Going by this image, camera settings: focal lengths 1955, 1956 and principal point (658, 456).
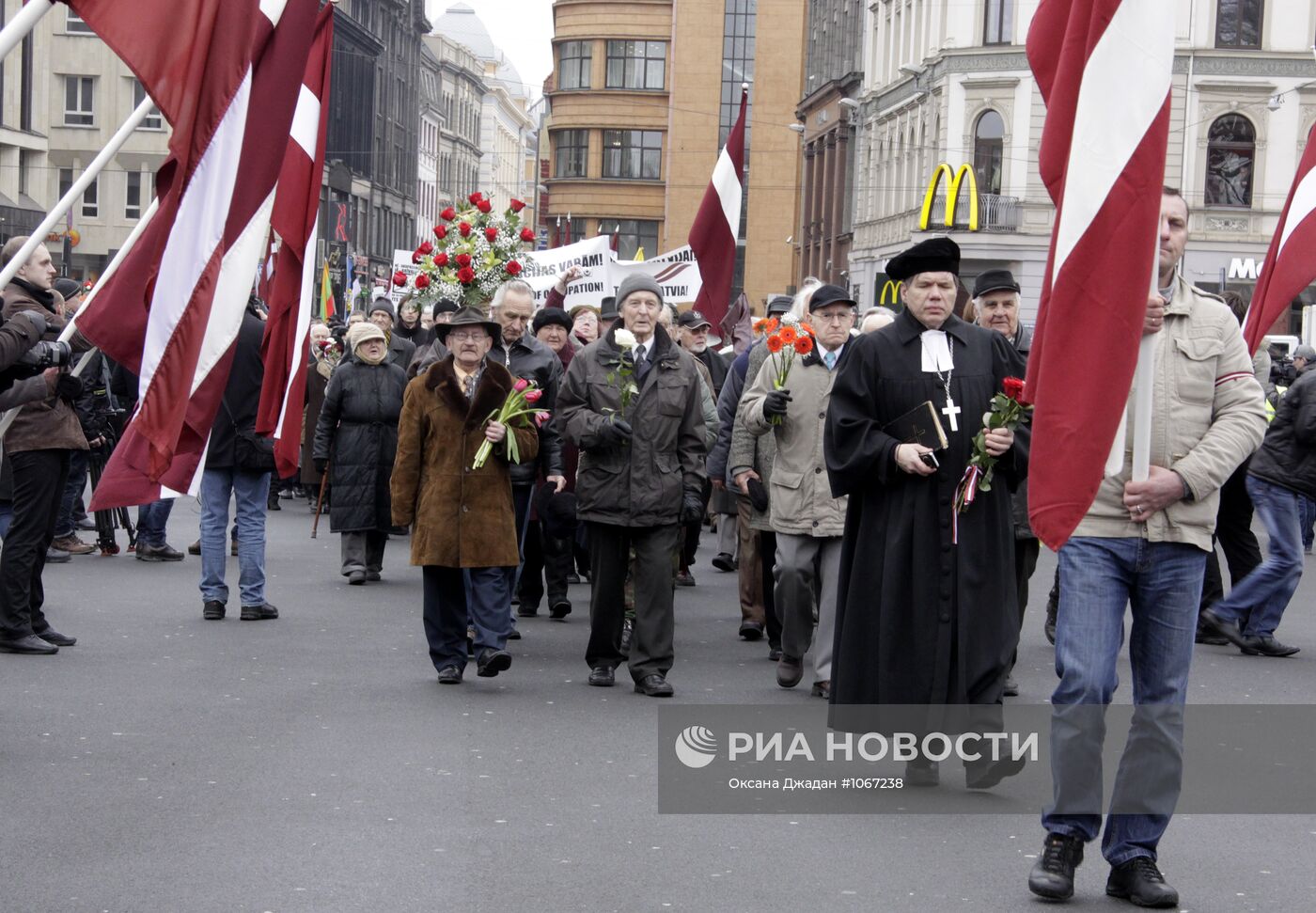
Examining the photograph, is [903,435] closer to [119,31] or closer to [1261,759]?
[1261,759]

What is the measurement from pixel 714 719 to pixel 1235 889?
11.1 feet

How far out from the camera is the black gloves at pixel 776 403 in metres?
10.2

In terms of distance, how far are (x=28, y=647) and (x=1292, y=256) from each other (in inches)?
296

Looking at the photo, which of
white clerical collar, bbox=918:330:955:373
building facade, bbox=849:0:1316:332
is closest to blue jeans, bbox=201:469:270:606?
white clerical collar, bbox=918:330:955:373

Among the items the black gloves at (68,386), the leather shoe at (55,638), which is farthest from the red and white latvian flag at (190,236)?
the leather shoe at (55,638)

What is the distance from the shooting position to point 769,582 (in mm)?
12227

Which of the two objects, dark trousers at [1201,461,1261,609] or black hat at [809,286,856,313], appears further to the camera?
dark trousers at [1201,461,1261,609]

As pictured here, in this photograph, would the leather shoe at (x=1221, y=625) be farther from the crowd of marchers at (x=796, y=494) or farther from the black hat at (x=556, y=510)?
the black hat at (x=556, y=510)

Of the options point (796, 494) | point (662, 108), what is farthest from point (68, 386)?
point (662, 108)

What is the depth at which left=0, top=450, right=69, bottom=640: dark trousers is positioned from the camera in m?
10.4

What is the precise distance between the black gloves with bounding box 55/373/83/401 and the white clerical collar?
4.01 meters

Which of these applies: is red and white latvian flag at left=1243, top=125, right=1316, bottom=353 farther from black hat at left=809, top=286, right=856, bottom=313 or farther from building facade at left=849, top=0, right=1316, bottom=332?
building facade at left=849, top=0, right=1316, bottom=332

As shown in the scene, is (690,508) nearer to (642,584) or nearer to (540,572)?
(642,584)

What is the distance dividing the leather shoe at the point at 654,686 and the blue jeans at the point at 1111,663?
395 cm
